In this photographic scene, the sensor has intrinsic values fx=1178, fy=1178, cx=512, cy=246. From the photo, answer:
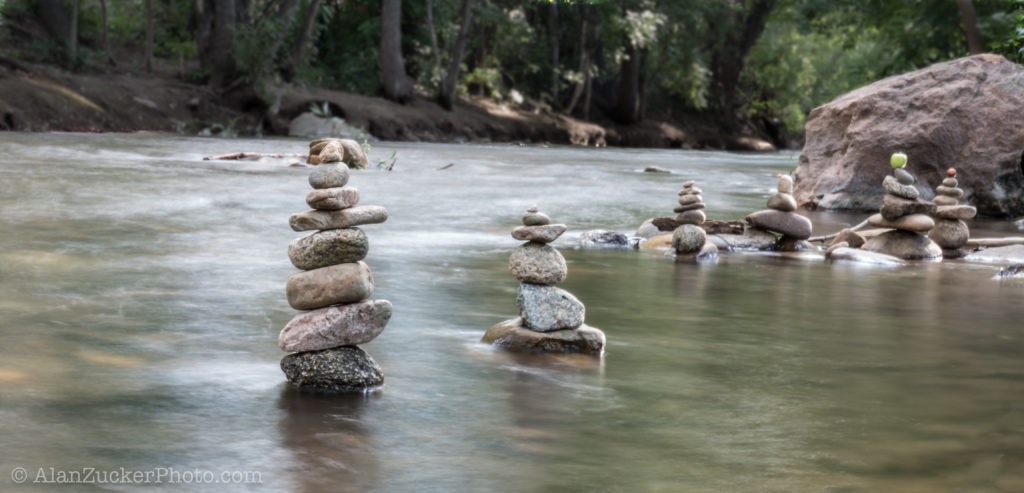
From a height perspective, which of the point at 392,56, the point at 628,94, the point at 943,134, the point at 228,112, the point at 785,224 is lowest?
the point at 785,224

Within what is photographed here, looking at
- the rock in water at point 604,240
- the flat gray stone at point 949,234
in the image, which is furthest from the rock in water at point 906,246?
the rock in water at point 604,240

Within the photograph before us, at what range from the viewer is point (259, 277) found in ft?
24.8

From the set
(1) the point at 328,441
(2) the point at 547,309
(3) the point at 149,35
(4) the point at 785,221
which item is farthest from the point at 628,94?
(1) the point at 328,441

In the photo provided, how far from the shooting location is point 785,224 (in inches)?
400

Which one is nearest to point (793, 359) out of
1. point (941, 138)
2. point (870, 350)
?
point (870, 350)

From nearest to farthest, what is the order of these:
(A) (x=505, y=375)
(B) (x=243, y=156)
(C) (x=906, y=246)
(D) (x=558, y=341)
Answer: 1. (A) (x=505, y=375)
2. (D) (x=558, y=341)
3. (C) (x=906, y=246)
4. (B) (x=243, y=156)

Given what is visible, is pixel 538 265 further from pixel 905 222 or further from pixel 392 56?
pixel 392 56

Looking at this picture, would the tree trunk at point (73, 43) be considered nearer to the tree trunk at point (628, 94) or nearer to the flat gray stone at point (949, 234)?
the tree trunk at point (628, 94)

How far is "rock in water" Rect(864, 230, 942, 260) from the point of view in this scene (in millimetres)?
9734

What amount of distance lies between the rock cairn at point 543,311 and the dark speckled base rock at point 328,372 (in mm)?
1016

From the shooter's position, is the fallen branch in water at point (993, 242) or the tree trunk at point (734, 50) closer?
the fallen branch in water at point (993, 242)

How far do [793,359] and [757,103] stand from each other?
4628 centimetres

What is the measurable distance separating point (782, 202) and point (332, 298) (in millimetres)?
6266

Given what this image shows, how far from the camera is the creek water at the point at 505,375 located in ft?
12.2
